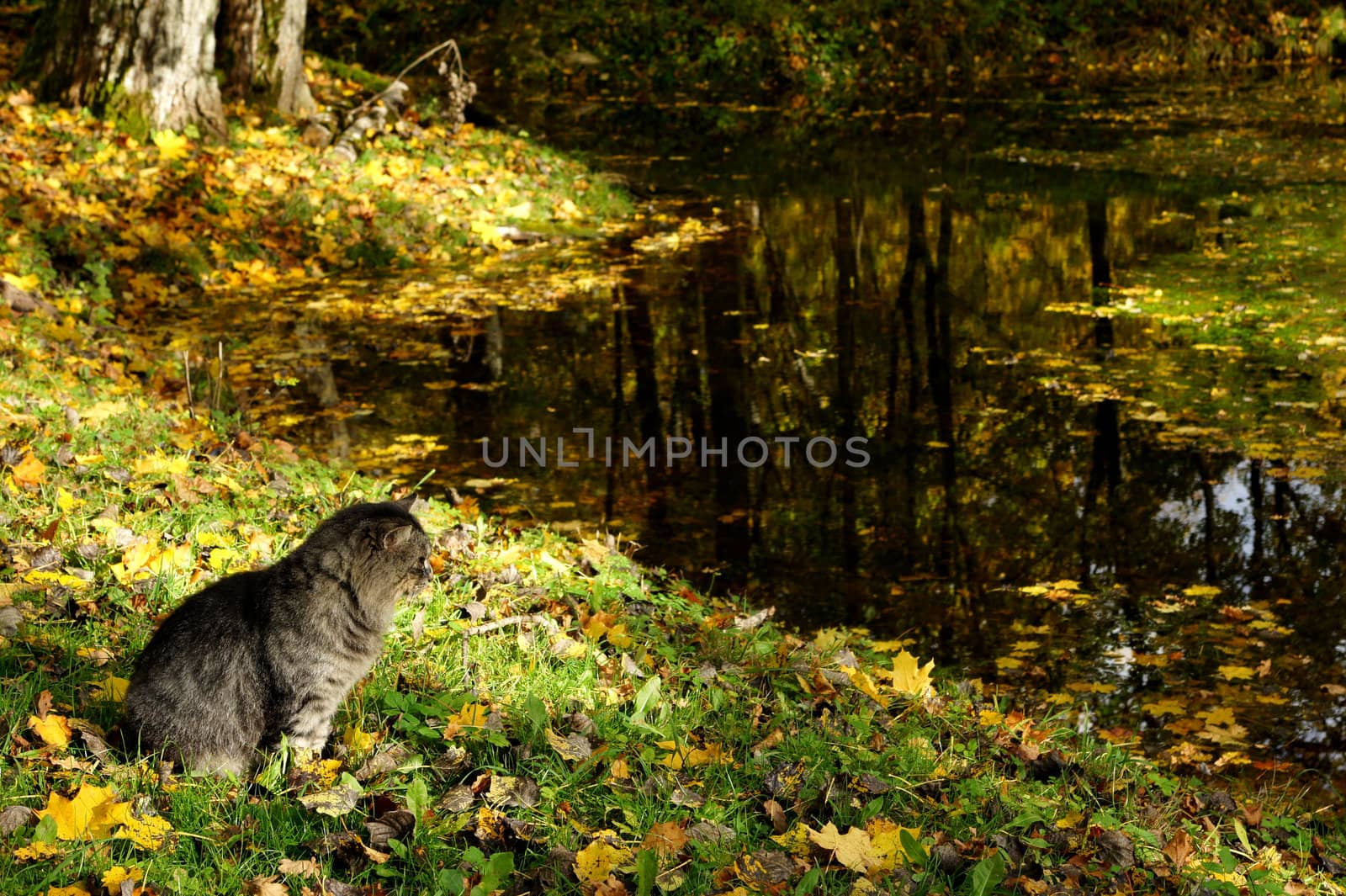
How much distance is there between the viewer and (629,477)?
7035 millimetres

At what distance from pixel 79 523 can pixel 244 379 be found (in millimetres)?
3630

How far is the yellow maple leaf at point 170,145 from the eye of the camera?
1108cm

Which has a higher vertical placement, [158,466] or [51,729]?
[158,466]

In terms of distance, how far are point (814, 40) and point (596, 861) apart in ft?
81.7

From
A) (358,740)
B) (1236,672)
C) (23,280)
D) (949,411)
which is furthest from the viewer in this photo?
(23,280)

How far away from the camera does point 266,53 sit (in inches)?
522

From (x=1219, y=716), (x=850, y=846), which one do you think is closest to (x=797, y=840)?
(x=850, y=846)

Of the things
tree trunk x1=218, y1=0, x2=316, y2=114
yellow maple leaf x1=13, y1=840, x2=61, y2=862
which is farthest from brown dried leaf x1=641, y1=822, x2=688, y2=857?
tree trunk x1=218, y1=0, x2=316, y2=114

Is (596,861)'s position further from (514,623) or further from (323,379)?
(323,379)

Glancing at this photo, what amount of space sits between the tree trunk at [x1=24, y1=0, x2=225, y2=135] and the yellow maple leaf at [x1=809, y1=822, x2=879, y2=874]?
10213mm

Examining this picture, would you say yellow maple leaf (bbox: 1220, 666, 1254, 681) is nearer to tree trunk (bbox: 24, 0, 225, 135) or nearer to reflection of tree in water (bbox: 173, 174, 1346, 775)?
reflection of tree in water (bbox: 173, 174, 1346, 775)

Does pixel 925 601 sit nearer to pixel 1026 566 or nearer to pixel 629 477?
pixel 1026 566

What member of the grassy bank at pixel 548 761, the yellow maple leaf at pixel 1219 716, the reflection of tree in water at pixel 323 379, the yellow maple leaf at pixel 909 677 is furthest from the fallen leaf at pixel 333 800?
the reflection of tree in water at pixel 323 379

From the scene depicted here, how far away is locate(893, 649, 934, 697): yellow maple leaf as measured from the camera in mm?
4570
